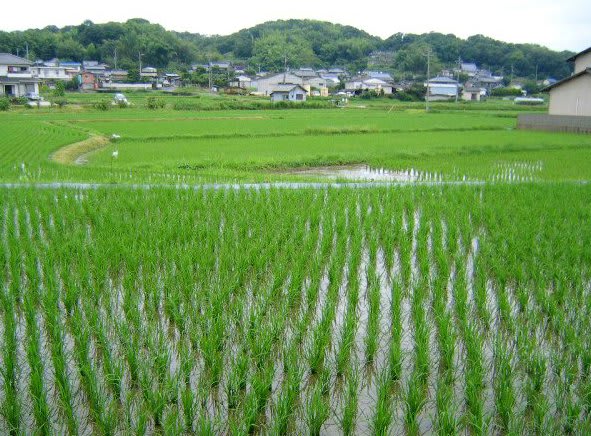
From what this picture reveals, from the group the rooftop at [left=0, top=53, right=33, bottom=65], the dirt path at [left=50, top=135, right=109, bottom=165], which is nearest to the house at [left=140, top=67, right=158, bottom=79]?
the rooftop at [left=0, top=53, right=33, bottom=65]

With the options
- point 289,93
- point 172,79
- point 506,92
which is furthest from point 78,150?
point 506,92

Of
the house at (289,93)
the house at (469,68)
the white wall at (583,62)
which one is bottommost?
the house at (289,93)

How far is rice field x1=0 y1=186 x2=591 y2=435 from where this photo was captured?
289cm

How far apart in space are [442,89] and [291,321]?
5216 cm

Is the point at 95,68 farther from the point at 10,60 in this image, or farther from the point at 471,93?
the point at 471,93

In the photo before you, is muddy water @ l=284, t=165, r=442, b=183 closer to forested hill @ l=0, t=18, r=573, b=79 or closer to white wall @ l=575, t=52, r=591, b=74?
white wall @ l=575, t=52, r=591, b=74

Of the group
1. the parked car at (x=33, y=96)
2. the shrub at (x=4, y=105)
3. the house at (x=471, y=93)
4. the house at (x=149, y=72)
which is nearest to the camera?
the shrub at (x=4, y=105)

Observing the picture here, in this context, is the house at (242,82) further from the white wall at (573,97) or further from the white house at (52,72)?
the white wall at (573,97)

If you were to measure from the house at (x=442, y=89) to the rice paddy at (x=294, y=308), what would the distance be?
139 ft

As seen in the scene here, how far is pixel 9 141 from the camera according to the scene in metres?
15.6

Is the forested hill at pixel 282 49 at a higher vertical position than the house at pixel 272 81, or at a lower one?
higher

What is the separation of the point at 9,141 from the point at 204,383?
14.5 meters

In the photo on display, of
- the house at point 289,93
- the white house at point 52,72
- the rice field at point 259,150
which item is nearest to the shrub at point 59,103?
the rice field at point 259,150

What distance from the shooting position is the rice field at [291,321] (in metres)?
2.89
